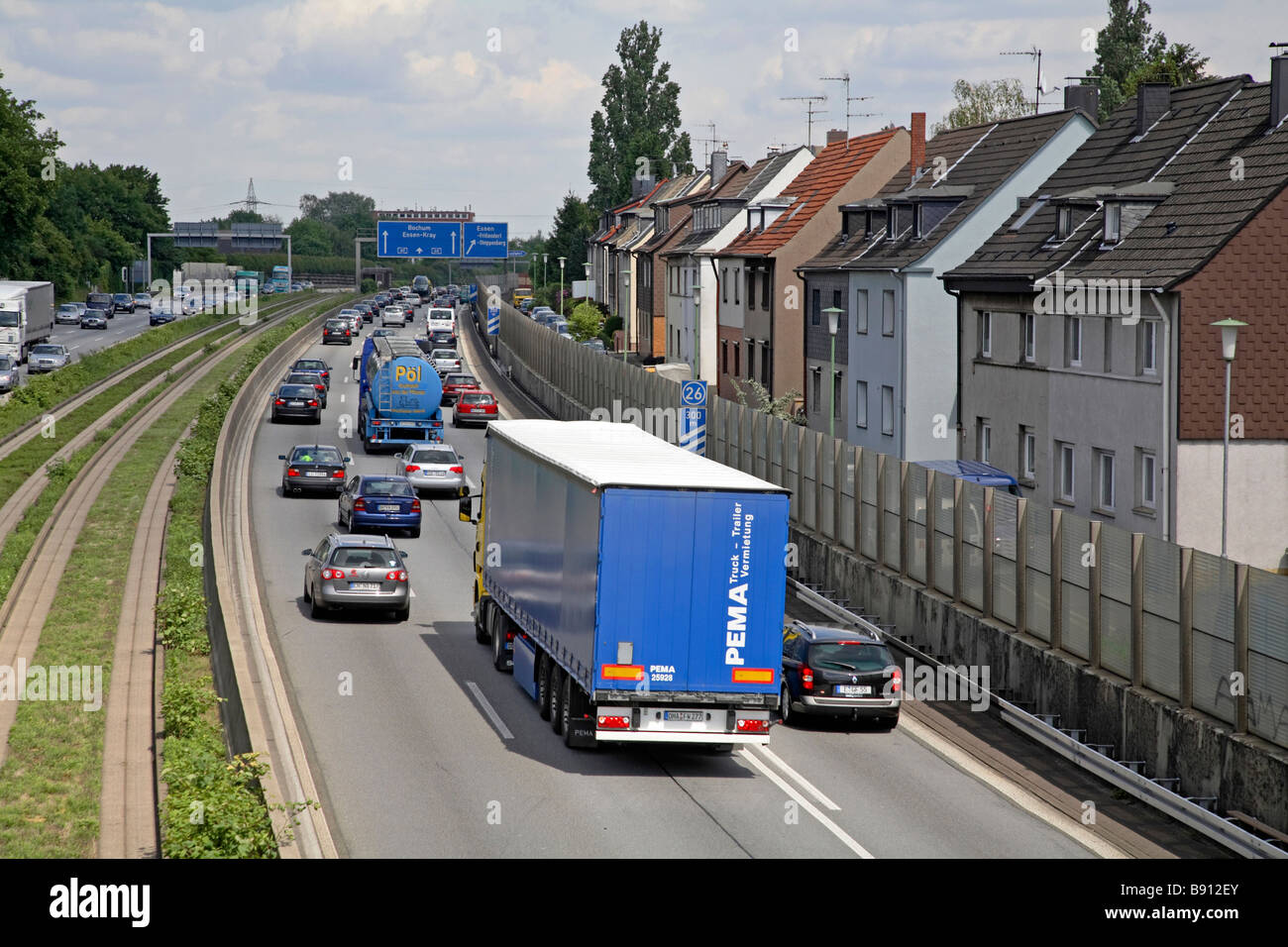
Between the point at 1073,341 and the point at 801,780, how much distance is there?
73.6 feet

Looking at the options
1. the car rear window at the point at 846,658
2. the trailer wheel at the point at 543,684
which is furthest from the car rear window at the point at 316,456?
the car rear window at the point at 846,658

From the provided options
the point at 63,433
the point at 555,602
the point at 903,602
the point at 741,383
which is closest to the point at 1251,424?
the point at 903,602

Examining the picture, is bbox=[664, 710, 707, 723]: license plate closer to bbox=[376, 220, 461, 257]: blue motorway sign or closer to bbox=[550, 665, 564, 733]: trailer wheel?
bbox=[550, 665, 564, 733]: trailer wheel

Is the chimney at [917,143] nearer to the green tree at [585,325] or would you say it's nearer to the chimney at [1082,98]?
the chimney at [1082,98]

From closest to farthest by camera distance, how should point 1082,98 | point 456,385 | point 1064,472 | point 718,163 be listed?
1. point 1064,472
2. point 1082,98
3. point 456,385
4. point 718,163

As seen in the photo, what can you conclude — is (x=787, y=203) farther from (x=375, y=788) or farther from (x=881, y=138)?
(x=375, y=788)

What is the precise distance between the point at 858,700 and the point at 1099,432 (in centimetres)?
1720

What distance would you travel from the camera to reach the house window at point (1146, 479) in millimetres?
36156

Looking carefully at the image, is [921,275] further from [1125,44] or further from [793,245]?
[1125,44]

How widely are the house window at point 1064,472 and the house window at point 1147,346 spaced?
387 centimetres

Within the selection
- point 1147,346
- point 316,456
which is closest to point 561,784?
point 1147,346

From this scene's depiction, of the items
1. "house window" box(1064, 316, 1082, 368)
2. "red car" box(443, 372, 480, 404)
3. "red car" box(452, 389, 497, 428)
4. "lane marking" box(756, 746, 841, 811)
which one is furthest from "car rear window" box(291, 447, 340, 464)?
"lane marking" box(756, 746, 841, 811)

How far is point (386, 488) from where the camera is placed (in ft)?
132

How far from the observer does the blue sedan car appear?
130 ft
